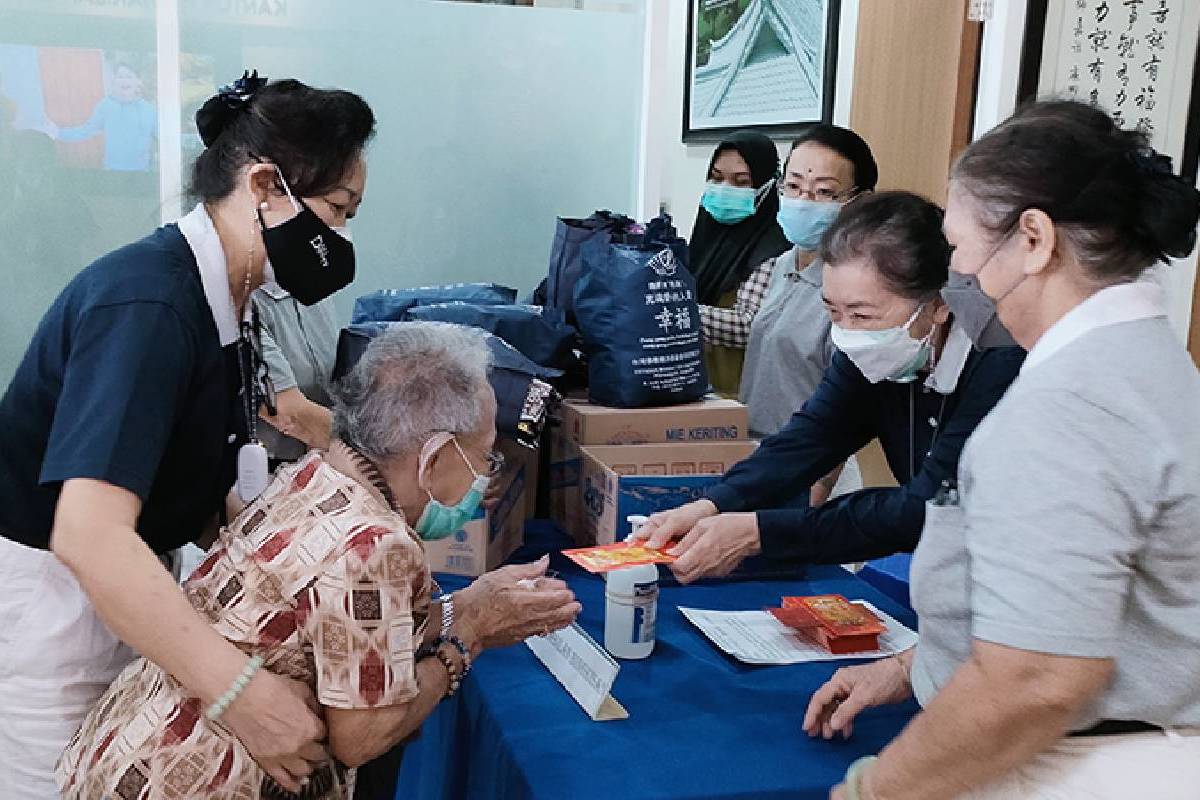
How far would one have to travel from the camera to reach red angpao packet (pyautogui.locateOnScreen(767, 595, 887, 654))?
1653 millimetres

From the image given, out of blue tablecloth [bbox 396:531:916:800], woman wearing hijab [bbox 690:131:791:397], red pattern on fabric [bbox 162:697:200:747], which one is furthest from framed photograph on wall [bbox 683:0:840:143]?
red pattern on fabric [bbox 162:697:200:747]

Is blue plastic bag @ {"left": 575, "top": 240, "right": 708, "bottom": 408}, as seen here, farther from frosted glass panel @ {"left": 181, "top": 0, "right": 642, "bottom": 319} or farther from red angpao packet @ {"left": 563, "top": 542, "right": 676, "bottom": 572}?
frosted glass panel @ {"left": 181, "top": 0, "right": 642, "bottom": 319}

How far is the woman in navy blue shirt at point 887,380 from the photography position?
1716mm

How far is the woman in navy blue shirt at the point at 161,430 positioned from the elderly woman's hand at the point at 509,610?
303 millimetres

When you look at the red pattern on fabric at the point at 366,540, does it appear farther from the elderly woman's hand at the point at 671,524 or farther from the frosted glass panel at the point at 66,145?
the frosted glass panel at the point at 66,145

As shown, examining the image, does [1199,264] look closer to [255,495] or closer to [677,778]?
[677,778]

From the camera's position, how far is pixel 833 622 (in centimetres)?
168

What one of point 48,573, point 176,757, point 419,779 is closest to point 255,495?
point 48,573

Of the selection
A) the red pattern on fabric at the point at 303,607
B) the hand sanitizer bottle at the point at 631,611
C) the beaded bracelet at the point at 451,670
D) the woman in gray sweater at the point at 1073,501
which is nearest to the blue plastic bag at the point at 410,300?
the hand sanitizer bottle at the point at 631,611

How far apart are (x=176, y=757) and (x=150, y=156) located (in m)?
2.33

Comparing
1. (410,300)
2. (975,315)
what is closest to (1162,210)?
(975,315)

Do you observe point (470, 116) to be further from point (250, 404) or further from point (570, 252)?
point (250, 404)

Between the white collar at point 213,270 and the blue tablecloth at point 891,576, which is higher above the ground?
the white collar at point 213,270

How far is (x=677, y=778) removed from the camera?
1.28 m
